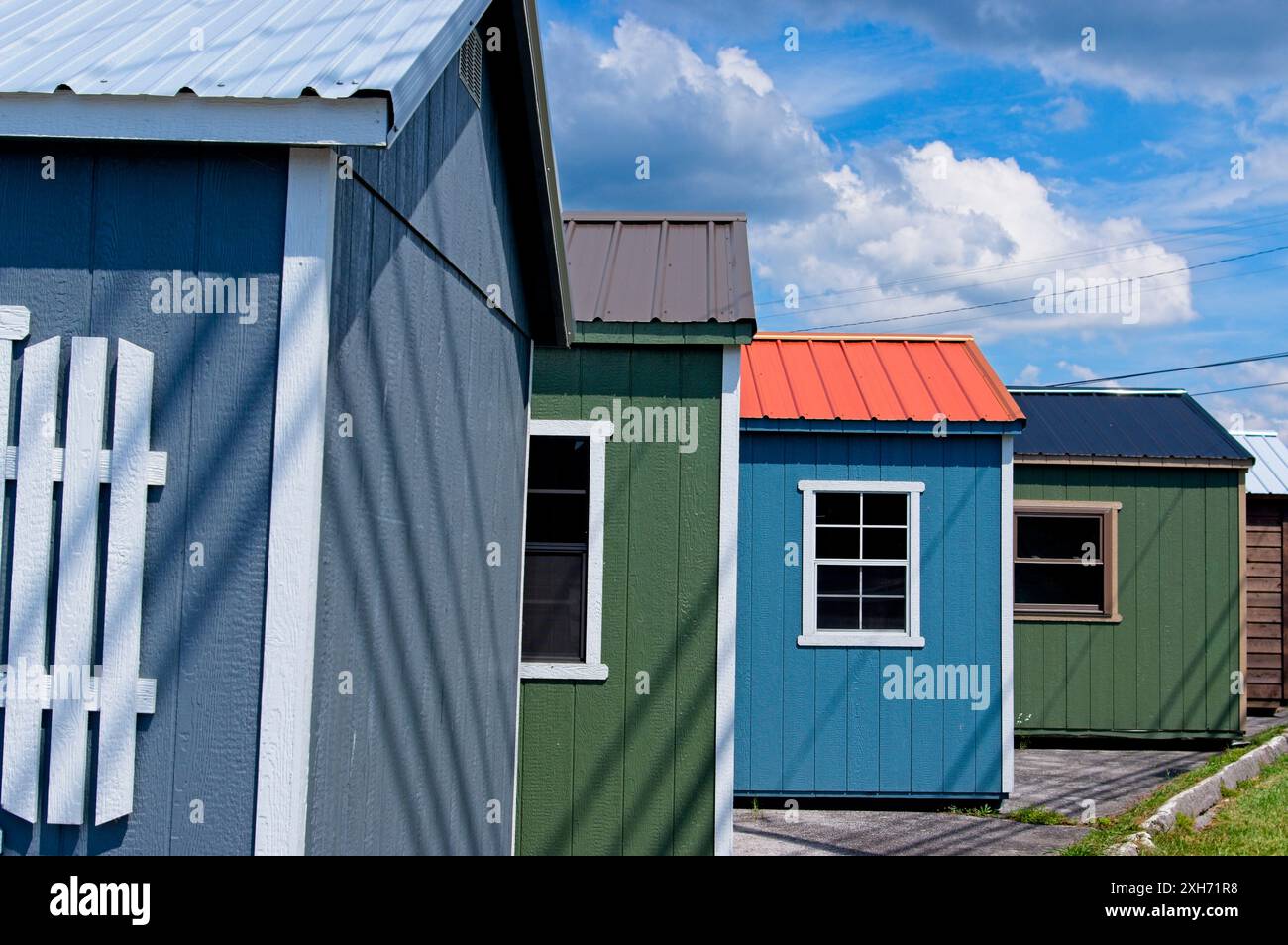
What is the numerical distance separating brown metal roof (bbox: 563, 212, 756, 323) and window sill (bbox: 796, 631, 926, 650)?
4.14 m

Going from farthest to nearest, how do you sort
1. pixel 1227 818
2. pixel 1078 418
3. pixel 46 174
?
pixel 1078 418 < pixel 1227 818 < pixel 46 174

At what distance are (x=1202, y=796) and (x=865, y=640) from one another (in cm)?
314

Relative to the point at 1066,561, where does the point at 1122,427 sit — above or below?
above

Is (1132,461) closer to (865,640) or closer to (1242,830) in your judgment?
(865,640)

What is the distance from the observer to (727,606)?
7367 millimetres

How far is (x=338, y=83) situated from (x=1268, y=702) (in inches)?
641

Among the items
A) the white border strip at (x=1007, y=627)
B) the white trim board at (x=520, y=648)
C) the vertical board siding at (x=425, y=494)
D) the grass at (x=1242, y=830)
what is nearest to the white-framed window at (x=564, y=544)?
the white trim board at (x=520, y=648)

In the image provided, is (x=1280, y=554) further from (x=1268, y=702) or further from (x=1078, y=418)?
(x=1078, y=418)

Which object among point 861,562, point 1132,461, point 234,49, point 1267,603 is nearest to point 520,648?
point 234,49

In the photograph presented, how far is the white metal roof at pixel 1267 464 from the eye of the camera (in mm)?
15898

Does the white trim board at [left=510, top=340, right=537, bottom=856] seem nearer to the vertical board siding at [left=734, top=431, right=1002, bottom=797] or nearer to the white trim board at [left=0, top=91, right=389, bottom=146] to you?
the vertical board siding at [left=734, top=431, right=1002, bottom=797]

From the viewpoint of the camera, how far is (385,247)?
4.11m
